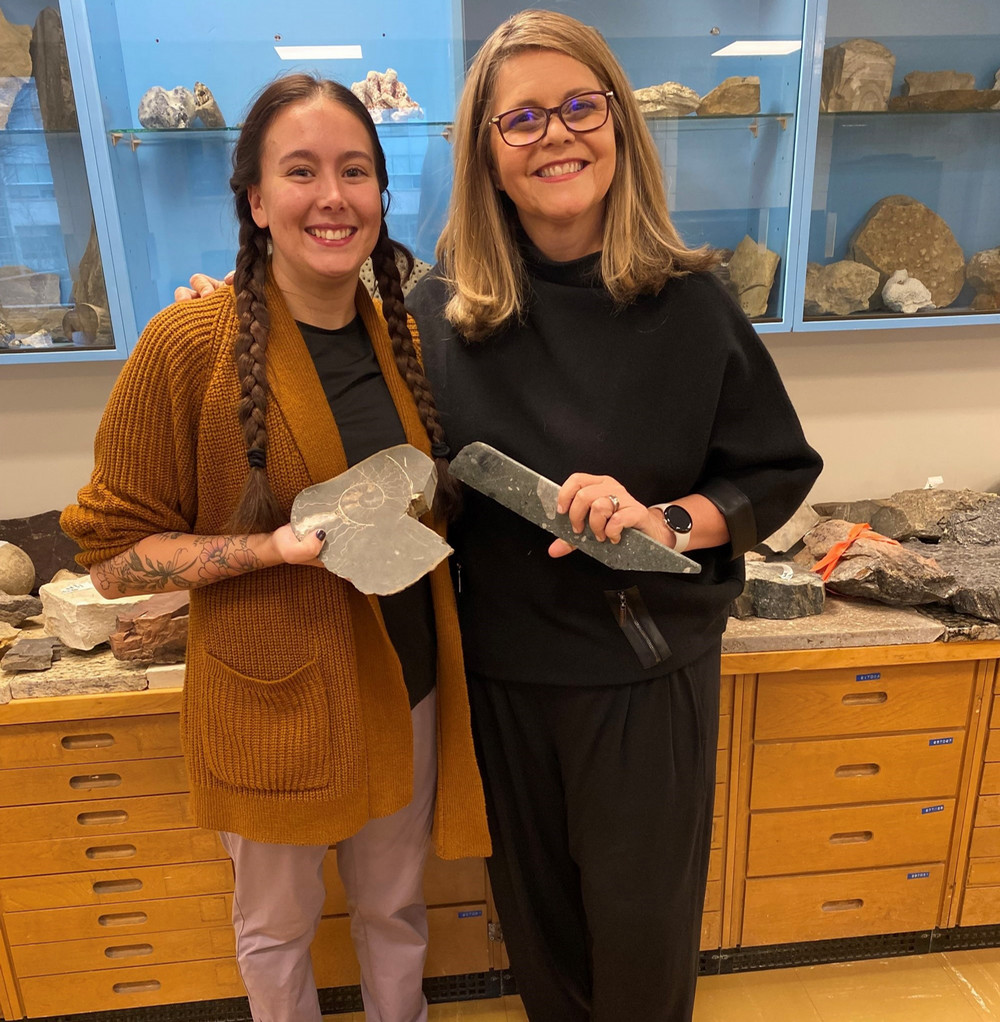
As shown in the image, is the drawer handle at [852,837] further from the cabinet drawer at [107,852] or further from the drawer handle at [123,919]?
the drawer handle at [123,919]

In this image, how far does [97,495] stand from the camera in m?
1.15

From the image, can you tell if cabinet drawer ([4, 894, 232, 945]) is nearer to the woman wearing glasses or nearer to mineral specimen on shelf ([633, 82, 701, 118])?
the woman wearing glasses

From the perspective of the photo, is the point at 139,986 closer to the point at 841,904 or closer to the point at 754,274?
the point at 841,904

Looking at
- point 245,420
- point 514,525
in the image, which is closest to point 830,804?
point 514,525

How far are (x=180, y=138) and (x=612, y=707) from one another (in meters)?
1.68

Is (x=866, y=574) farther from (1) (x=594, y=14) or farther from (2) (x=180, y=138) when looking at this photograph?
(2) (x=180, y=138)

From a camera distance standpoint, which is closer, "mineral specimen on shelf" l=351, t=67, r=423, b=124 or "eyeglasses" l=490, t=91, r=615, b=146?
"eyeglasses" l=490, t=91, r=615, b=146

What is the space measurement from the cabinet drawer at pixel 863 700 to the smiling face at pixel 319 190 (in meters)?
1.26

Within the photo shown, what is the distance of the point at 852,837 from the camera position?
1.92m

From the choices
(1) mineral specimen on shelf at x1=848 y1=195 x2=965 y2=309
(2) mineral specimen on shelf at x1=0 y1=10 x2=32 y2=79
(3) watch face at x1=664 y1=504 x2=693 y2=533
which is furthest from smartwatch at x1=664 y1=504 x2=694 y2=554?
(2) mineral specimen on shelf at x1=0 y1=10 x2=32 y2=79

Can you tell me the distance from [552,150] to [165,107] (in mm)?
1164

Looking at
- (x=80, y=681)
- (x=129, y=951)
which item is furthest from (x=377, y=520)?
(x=129, y=951)

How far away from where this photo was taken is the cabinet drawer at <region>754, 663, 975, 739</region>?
1.80 metres

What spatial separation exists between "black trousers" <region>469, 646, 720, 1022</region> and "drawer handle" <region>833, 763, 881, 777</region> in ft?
1.76
